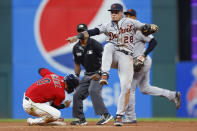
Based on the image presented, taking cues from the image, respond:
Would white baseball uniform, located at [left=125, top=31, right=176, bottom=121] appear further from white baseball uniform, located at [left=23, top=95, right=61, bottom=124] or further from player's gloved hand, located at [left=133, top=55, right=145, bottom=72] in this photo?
white baseball uniform, located at [left=23, top=95, right=61, bottom=124]

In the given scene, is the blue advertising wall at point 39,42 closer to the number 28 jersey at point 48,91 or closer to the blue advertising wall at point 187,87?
the blue advertising wall at point 187,87

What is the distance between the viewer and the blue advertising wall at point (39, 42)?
1205 centimetres

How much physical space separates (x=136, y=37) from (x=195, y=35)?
384cm

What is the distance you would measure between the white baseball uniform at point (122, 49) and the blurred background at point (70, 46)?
4.23 metres

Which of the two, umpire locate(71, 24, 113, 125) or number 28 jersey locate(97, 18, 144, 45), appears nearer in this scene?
number 28 jersey locate(97, 18, 144, 45)

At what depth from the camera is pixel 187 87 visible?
1189 cm

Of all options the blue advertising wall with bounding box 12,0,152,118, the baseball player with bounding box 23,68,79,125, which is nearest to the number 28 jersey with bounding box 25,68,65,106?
the baseball player with bounding box 23,68,79,125

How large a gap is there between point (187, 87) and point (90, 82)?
4072mm

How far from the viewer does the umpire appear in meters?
8.36

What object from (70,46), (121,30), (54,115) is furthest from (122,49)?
(70,46)

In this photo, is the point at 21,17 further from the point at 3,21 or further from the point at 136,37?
the point at 136,37

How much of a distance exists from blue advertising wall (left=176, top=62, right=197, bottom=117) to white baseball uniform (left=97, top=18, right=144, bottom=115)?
439cm

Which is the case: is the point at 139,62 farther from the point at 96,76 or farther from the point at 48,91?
the point at 48,91

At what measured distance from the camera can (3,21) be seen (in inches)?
487
